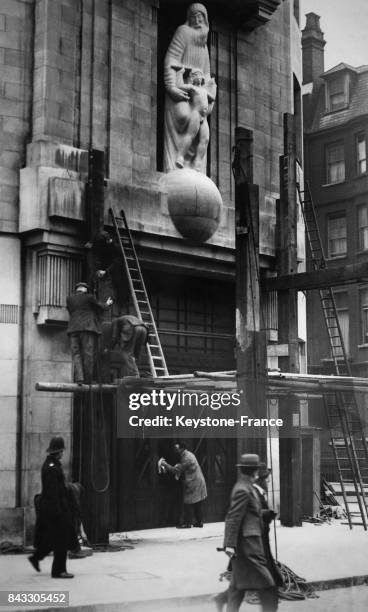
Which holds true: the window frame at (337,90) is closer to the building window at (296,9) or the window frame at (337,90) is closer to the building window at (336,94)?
the building window at (336,94)

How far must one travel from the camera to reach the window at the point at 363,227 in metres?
39.8

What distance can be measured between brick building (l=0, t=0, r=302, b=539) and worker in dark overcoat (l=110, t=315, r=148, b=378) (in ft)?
3.65

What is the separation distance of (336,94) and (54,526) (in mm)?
28576

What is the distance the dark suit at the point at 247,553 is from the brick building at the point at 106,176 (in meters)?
6.94

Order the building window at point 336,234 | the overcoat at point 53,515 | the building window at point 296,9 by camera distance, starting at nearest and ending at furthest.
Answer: the overcoat at point 53,515, the building window at point 296,9, the building window at point 336,234

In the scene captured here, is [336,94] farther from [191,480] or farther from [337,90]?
[191,480]

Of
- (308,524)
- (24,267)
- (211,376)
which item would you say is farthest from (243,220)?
(308,524)

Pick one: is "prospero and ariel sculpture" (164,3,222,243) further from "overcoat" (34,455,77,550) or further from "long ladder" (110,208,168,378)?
"overcoat" (34,455,77,550)

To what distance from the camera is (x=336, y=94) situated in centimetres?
3903

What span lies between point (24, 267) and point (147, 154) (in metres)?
3.65

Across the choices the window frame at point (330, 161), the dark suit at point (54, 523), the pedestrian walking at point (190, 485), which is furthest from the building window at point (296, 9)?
the window frame at point (330, 161)

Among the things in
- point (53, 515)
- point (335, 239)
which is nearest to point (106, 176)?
point (53, 515)

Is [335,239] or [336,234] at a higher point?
[336,234]

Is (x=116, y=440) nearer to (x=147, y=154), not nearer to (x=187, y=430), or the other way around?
(x=187, y=430)
